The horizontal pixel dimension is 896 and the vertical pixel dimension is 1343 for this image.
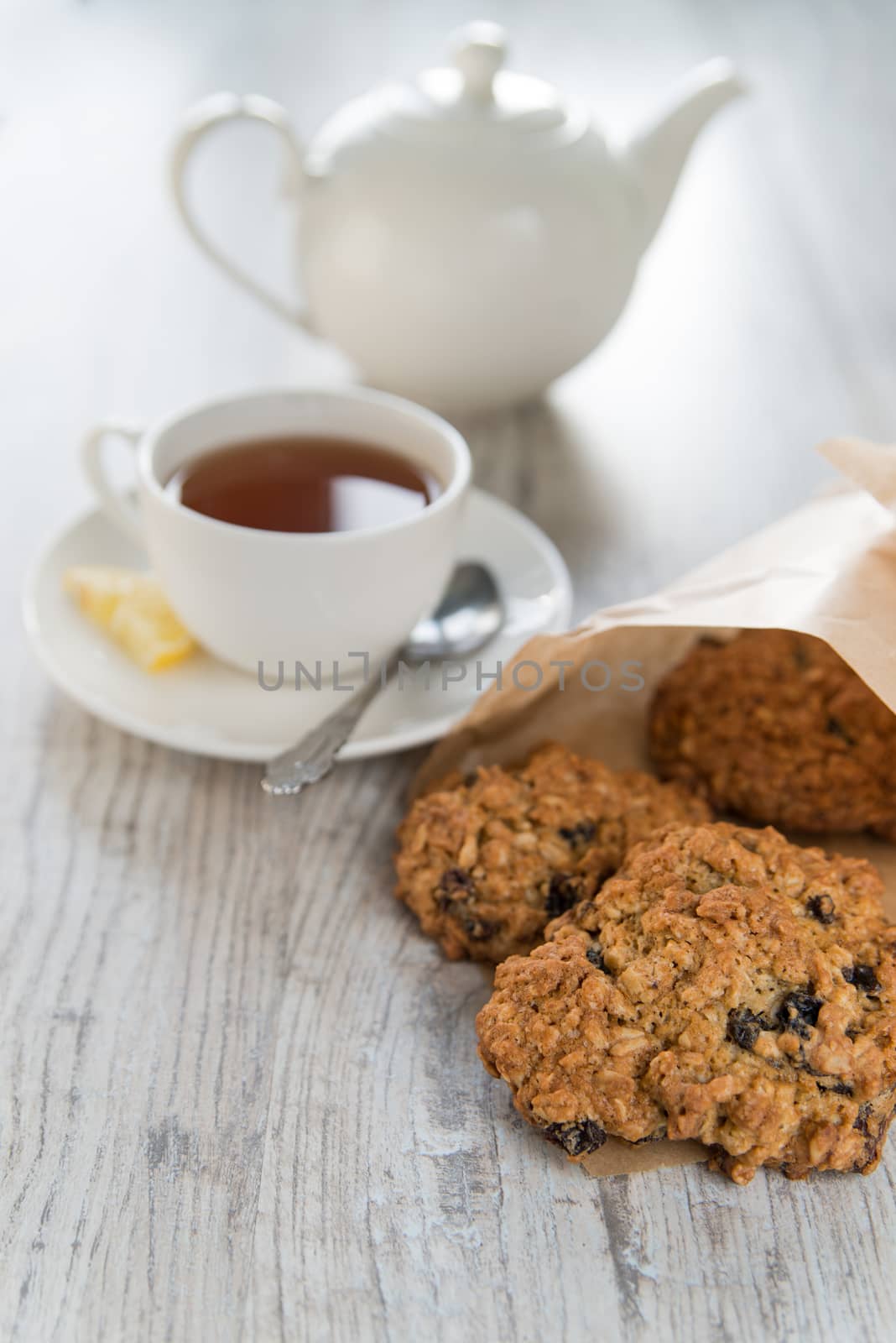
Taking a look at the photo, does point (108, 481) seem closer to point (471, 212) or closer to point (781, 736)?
point (471, 212)

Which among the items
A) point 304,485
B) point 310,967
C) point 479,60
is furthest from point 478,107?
point 310,967

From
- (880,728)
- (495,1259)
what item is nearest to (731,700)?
(880,728)

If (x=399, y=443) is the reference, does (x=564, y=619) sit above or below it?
below

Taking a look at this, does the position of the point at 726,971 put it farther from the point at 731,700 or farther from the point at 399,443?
the point at 399,443

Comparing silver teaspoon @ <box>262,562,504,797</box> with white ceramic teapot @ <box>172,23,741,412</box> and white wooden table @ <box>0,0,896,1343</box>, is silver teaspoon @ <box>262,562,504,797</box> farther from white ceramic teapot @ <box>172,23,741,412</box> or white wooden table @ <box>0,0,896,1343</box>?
white ceramic teapot @ <box>172,23,741,412</box>

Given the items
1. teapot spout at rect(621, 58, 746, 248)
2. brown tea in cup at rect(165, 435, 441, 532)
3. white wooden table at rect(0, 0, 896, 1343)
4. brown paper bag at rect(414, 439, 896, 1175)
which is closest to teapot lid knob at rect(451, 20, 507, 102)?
teapot spout at rect(621, 58, 746, 248)

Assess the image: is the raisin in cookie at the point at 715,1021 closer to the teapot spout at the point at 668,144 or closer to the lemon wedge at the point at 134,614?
the lemon wedge at the point at 134,614
